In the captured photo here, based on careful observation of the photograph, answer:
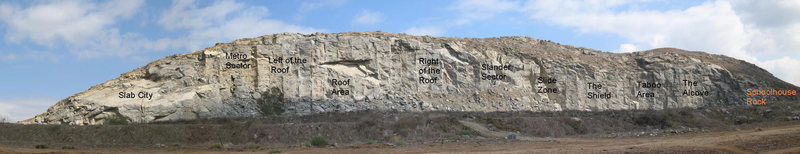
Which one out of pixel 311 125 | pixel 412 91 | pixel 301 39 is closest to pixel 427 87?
pixel 412 91

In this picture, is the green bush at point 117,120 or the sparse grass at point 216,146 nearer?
the sparse grass at point 216,146

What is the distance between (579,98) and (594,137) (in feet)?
61.2

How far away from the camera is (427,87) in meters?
38.8

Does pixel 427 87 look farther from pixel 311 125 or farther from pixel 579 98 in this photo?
pixel 311 125

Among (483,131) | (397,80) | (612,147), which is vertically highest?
(397,80)

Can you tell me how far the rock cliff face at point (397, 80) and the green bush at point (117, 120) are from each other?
0.67 ft

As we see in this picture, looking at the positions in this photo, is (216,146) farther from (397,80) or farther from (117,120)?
(397,80)

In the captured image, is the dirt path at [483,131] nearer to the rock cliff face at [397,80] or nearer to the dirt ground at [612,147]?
the dirt ground at [612,147]

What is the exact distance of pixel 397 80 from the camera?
127 ft

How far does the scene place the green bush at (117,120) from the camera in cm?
3074

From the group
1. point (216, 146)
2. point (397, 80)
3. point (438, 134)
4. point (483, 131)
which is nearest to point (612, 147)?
point (438, 134)

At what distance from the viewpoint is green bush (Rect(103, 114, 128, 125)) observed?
30741mm

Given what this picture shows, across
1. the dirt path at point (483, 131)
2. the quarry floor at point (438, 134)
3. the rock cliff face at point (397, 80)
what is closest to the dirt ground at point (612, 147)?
the quarry floor at point (438, 134)

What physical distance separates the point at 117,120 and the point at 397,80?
16.2 meters
